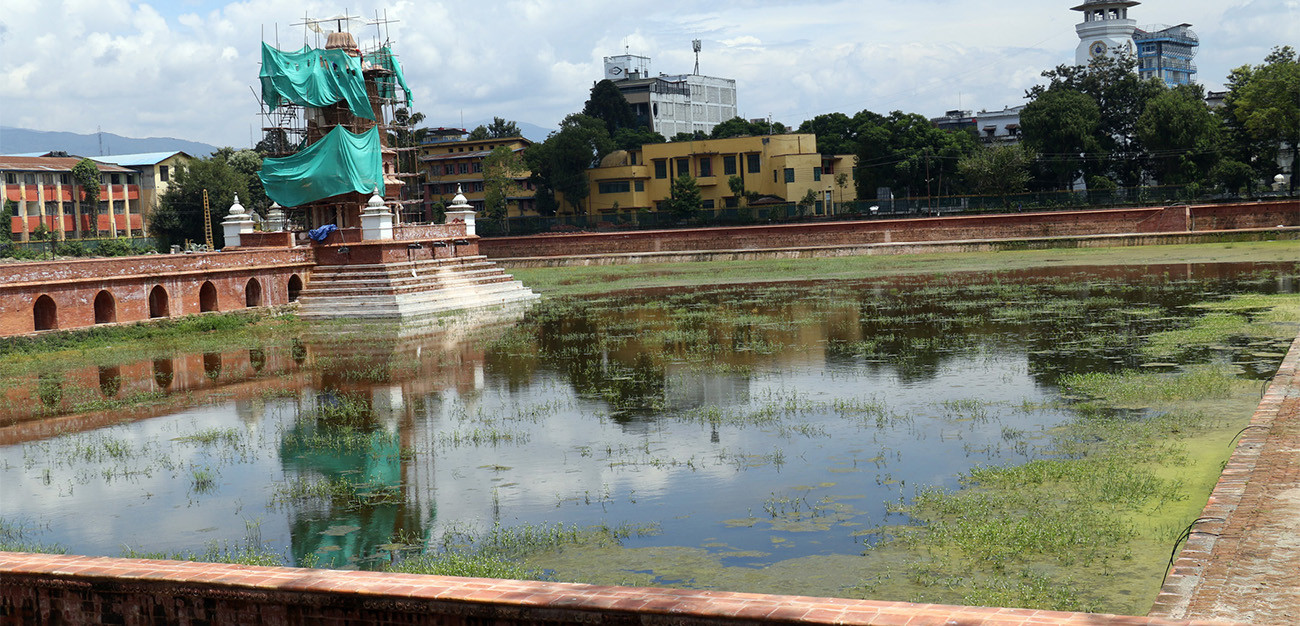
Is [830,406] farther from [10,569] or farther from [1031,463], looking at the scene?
[10,569]

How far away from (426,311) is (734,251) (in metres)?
24.3

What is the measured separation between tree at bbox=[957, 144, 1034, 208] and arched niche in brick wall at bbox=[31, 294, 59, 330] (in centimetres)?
5068

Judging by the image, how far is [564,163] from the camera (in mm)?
80188

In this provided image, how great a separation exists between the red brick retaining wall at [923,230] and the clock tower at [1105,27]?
3142 inches

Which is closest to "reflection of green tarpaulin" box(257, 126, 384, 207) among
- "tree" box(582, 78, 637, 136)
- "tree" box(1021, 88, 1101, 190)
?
"tree" box(1021, 88, 1101, 190)

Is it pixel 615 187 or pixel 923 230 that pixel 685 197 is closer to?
pixel 615 187

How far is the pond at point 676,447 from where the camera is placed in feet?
30.8

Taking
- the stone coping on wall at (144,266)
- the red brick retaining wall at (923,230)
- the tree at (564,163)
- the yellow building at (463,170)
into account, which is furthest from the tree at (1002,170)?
the stone coping on wall at (144,266)

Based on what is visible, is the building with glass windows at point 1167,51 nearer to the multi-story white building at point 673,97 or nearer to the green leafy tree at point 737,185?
the multi-story white building at point 673,97

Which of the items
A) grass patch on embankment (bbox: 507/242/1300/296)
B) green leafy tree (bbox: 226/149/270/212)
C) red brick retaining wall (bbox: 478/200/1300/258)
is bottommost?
grass patch on embankment (bbox: 507/242/1300/296)

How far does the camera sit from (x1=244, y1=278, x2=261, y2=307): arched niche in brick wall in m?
35.2

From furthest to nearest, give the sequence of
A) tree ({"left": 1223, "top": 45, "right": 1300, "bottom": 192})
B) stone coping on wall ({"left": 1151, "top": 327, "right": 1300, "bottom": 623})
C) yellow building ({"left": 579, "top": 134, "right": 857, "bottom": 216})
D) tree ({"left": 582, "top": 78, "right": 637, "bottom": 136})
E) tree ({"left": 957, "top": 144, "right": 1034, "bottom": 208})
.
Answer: tree ({"left": 582, "top": 78, "right": 637, "bottom": 136}), yellow building ({"left": 579, "top": 134, "right": 857, "bottom": 216}), tree ({"left": 957, "top": 144, "right": 1034, "bottom": 208}), tree ({"left": 1223, "top": 45, "right": 1300, "bottom": 192}), stone coping on wall ({"left": 1151, "top": 327, "right": 1300, "bottom": 623})

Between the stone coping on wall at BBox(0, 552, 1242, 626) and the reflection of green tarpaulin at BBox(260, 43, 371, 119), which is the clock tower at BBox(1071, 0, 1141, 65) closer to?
the reflection of green tarpaulin at BBox(260, 43, 371, 119)

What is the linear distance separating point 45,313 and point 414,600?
87.1 ft
